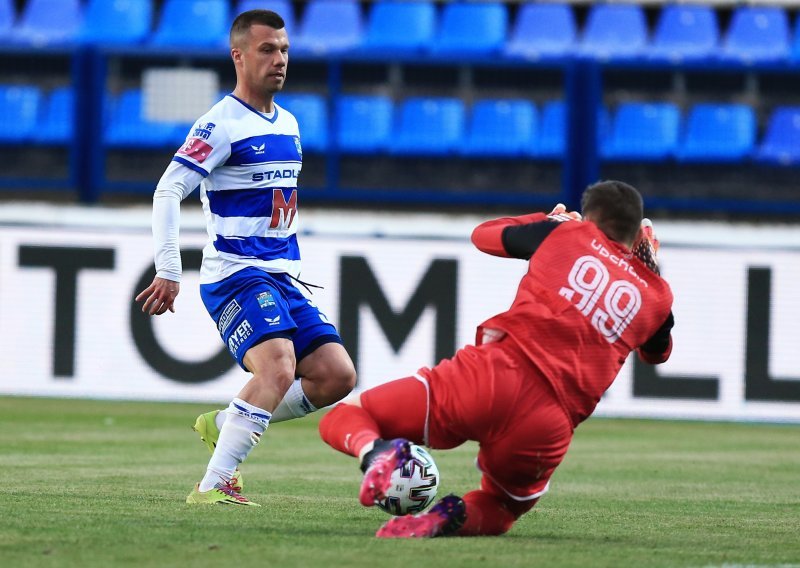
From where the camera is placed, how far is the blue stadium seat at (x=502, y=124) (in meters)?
14.0

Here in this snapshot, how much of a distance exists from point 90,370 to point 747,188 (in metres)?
6.36

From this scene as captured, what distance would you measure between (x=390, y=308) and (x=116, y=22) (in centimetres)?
573

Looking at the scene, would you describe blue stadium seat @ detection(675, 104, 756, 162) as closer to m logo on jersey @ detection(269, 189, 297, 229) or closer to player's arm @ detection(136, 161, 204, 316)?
m logo on jersey @ detection(269, 189, 297, 229)

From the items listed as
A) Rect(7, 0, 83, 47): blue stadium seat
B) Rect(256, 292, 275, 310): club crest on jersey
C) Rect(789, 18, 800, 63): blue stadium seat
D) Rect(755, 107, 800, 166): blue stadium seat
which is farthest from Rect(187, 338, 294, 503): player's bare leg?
Rect(789, 18, 800, 63): blue stadium seat

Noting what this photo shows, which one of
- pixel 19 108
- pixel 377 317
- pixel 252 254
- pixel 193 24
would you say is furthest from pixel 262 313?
pixel 193 24

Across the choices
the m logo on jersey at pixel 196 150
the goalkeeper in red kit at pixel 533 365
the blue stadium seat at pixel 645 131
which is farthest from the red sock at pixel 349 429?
the blue stadium seat at pixel 645 131

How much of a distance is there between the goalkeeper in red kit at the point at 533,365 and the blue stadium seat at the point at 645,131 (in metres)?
8.62

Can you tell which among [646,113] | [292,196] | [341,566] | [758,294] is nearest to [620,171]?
[646,113]

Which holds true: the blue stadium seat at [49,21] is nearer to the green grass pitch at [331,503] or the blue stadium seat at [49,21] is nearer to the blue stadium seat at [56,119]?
the blue stadium seat at [56,119]

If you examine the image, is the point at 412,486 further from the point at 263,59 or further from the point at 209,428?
the point at 263,59

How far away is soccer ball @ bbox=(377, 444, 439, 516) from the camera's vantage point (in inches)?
187

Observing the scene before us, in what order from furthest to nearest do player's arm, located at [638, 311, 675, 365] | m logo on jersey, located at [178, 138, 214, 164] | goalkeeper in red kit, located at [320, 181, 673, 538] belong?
m logo on jersey, located at [178, 138, 214, 164] → player's arm, located at [638, 311, 675, 365] → goalkeeper in red kit, located at [320, 181, 673, 538]

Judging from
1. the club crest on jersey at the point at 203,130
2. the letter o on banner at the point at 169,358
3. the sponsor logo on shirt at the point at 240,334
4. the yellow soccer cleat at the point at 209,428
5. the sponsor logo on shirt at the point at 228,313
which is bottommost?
the letter o on banner at the point at 169,358

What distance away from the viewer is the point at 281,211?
6.64 metres
